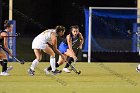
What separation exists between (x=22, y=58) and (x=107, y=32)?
4.09 metres

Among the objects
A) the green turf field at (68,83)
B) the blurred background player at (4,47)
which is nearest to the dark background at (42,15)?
the green turf field at (68,83)

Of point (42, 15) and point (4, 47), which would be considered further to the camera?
point (42, 15)

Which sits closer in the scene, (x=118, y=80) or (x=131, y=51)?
(x=118, y=80)

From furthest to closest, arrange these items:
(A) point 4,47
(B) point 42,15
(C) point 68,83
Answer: (B) point 42,15
(A) point 4,47
(C) point 68,83

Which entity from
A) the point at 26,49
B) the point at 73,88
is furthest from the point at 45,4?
the point at 73,88

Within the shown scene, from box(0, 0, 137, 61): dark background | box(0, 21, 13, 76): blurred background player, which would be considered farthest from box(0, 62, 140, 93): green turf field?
box(0, 0, 137, 61): dark background

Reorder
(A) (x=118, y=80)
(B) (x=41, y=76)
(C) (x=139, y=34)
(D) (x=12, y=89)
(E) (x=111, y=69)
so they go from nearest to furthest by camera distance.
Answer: (D) (x=12, y=89) → (A) (x=118, y=80) → (B) (x=41, y=76) → (E) (x=111, y=69) → (C) (x=139, y=34)

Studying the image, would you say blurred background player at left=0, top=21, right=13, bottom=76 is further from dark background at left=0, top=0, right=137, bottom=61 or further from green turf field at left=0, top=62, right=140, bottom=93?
dark background at left=0, top=0, right=137, bottom=61

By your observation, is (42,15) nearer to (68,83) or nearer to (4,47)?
(4,47)

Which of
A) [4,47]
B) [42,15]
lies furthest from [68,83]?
[42,15]

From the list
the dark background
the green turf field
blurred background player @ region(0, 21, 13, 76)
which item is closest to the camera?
the green turf field

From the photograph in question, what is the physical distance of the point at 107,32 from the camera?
2434 cm

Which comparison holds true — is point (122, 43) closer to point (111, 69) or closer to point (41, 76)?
point (111, 69)

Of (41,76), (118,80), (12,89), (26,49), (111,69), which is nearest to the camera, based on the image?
(12,89)
